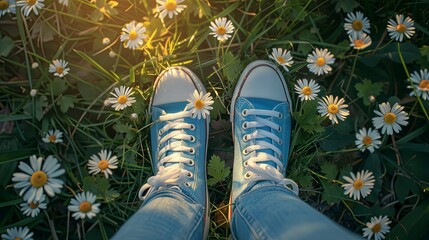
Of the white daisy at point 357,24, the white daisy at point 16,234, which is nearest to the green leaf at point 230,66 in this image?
the white daisy at point 357,24

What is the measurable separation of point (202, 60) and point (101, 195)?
0.46 meters

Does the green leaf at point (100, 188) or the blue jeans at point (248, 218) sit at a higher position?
the green leaf at point (100, 188)

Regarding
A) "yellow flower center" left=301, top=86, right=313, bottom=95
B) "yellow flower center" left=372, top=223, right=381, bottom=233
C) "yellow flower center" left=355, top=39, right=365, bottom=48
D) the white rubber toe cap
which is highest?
"yellow flower center" left=355, top=39, right=365, bottom=48

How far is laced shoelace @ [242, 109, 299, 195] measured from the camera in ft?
3.80

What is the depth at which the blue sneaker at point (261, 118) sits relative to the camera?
126 cm

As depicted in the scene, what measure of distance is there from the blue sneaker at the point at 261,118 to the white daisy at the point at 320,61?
96mm

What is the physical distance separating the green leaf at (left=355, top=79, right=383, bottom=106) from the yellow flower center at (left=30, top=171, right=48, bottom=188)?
0.82 m

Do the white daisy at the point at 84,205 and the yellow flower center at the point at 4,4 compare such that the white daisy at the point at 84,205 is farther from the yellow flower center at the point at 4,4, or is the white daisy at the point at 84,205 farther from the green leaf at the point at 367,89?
the green leaf at the point at 367,89

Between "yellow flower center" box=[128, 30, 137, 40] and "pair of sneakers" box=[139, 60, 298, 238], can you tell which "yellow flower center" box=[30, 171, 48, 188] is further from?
"yellow flower center" box=[128, 30, 137, 40]

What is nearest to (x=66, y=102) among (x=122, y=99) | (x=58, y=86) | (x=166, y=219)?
(x=58, y=86)

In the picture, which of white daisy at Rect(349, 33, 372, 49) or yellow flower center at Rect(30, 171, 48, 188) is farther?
white daisy at Rect(349, 33, 372, 49)

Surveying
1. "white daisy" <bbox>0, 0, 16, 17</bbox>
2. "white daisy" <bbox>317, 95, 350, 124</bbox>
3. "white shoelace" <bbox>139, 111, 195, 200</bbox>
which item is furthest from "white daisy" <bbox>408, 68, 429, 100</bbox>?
"white daisy" <bbox>0, 0, 16, 17</bbox>

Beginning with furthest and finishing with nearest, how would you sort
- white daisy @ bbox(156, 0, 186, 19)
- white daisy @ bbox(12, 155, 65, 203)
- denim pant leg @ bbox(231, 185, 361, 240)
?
white daisy @ bbox(156, 0, 186, 19), white daisy @ bbox(12, 155, 65, 203), denim pant leg @ bbox(231, 185, 361, 240)

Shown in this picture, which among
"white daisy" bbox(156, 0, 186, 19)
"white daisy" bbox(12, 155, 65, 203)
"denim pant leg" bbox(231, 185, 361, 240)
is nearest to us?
"denim pant leg" bbox(231, 185, 361, 240)
